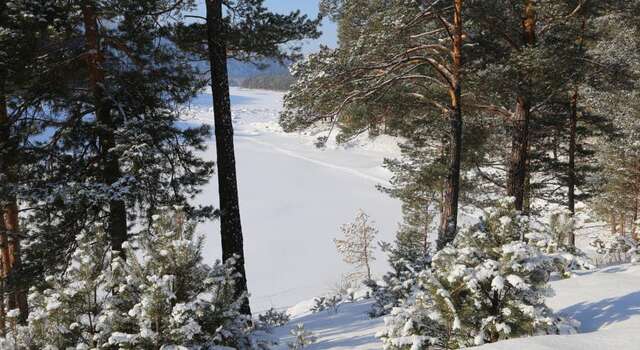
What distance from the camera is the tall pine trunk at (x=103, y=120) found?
5.51m

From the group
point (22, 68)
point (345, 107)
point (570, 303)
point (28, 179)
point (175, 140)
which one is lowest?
point (570, 303)

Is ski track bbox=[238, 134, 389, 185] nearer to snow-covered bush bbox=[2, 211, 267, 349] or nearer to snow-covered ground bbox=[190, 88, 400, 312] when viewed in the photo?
snow-covered ground bbox=[190, 88, 400, 312]

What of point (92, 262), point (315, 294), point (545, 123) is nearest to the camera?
point (92, 262)

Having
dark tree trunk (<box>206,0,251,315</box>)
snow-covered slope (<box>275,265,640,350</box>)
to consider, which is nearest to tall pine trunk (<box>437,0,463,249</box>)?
snow-covered slope (<box>275,265,640,350</box>)

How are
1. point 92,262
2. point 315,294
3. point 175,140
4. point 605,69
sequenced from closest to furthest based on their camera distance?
point 92,262 → point 175,140 → point 605,69 → point 315,294

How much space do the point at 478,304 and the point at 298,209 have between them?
22448 millimetres

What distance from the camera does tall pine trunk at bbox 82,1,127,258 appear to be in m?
5.51

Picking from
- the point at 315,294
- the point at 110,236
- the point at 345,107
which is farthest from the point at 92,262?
the point at 315,294

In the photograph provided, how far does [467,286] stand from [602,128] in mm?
10033

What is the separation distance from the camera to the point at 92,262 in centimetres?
307

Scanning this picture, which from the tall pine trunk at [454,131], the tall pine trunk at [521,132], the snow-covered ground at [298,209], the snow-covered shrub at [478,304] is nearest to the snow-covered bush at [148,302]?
the snow-covered shrub at [478,304]

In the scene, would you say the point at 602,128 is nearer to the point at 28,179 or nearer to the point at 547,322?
the point at 547,322

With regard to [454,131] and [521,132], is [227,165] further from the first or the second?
[521,132]

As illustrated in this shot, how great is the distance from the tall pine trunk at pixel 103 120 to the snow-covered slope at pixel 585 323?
2489 millimetres
